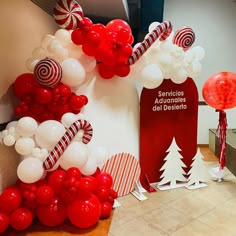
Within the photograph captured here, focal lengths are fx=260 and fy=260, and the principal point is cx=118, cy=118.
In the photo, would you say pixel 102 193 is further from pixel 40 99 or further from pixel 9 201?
pixel 40 99

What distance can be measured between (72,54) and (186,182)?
2.06 m

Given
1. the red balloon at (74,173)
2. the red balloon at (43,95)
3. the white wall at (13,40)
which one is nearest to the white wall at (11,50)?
the white wall at (13,40)

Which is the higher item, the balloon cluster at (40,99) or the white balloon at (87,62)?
the white balloon at (87,62)

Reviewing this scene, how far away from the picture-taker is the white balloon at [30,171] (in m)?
2.18

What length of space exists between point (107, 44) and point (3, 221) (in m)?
1.87

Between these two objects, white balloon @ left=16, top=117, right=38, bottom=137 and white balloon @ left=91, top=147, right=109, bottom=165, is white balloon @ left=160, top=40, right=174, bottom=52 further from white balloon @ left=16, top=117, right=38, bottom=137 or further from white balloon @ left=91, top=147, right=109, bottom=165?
white balloon @ left=16, top=117, right=38, bottom=137

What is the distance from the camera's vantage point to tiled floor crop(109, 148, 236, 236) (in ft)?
7.52

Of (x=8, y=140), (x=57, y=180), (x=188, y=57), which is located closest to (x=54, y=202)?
(x=57, y=180)

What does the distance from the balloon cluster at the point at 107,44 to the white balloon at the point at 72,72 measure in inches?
7.3

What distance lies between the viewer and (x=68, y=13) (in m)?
2.51

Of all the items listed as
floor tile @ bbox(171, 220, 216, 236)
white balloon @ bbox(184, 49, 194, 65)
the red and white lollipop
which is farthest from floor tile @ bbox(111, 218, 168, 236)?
the red and white lollipop

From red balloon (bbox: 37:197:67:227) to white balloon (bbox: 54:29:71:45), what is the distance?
151cm

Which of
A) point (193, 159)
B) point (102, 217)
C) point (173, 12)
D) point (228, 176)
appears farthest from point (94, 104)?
→ point (173, 12)

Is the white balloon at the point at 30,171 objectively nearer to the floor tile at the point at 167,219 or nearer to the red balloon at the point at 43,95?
the red balloon at the point at 43,95
